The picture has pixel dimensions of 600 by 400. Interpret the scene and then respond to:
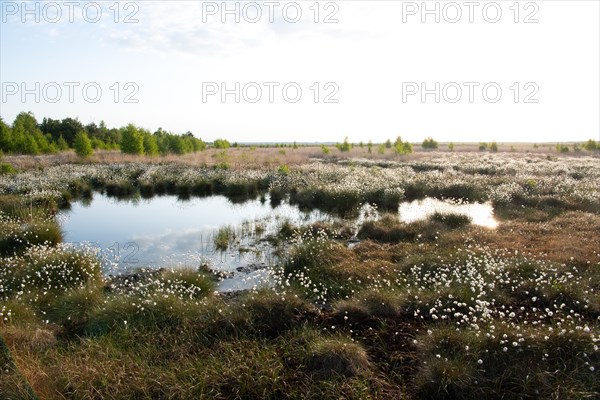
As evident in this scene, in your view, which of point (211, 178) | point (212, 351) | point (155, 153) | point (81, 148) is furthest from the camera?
point (155, 153)

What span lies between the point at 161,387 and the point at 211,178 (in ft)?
71.9

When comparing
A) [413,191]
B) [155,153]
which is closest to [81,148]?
[155,153]

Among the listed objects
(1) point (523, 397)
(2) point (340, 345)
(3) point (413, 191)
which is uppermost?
(3) point (413, 191)

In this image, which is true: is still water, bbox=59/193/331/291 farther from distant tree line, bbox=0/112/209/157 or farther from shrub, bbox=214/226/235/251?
distant tree line, bbox=0/112/209/157

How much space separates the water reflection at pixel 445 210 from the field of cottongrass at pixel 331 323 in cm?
215

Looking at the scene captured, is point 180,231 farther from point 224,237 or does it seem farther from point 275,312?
point 275,312

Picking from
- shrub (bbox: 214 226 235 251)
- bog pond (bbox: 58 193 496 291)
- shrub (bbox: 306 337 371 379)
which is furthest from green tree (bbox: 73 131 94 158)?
shrub (bbox: 306 337 371 379)

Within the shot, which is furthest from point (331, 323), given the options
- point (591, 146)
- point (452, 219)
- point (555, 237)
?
point (591, 146)

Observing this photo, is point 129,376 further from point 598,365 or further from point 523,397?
point 598,365

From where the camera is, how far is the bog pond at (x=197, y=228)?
35.2 ft

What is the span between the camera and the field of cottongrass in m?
4.93

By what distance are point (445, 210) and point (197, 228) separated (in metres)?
9.26

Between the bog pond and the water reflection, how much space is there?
32 mm

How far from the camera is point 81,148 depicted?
39375 mm
